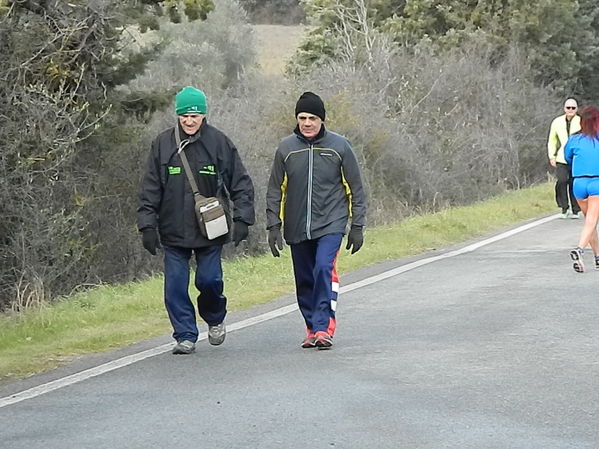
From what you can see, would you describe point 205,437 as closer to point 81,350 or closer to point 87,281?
point 81,350

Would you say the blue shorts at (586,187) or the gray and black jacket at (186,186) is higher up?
the gray and black jacket at (186,186)

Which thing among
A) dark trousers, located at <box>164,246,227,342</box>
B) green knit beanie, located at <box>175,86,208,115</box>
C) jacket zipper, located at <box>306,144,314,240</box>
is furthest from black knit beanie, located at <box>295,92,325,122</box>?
dark trousers, located at <box>164,246,227,342</box>

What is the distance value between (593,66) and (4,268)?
28840mm

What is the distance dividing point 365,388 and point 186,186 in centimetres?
230

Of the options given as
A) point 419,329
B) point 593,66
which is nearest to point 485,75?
point 593,66

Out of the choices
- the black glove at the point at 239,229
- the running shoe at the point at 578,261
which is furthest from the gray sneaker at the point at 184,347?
the running shoe at the point at 578,261

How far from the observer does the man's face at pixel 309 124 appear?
9180 mm

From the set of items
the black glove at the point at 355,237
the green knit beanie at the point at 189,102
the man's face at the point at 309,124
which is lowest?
the black glove at the point at 355,237

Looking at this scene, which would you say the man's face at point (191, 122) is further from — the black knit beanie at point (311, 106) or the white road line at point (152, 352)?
the white road line at point (152, 352)

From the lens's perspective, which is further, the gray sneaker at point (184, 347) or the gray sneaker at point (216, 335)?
the gray sneaker at point (216, 335)

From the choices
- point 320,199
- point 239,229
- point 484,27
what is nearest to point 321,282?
point 320,199

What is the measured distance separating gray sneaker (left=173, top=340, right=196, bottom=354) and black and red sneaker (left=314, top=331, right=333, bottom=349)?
0.92 meters

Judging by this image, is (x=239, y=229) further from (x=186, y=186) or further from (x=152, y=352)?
(x=152, y=352)

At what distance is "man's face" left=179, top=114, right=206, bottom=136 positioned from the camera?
8.97m
